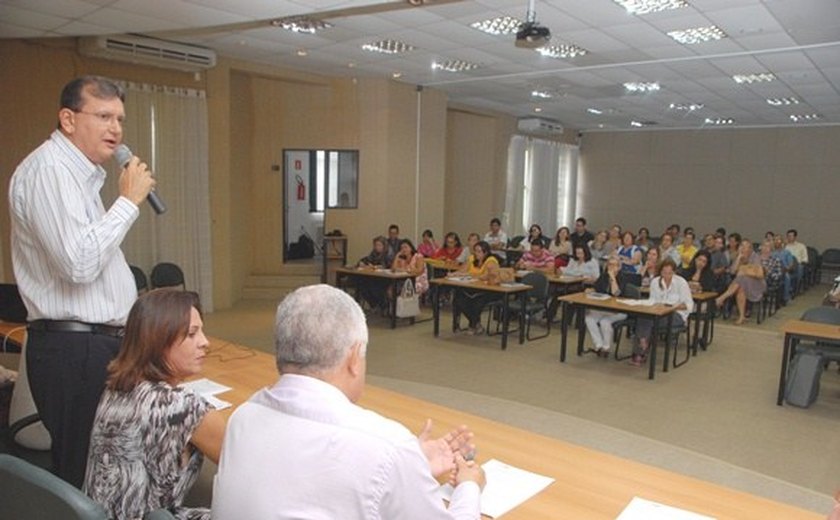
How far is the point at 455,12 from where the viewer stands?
552 centimetres

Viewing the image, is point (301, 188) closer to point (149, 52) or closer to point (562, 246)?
point (149, 52)

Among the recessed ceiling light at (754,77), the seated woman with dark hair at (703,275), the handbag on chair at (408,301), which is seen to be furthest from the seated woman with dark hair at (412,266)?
the recessed ceiling light at (754,77)

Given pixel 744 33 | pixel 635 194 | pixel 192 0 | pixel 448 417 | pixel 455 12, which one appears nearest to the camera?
pixel 448 417

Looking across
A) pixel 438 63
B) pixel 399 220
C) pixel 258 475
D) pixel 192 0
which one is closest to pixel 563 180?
pixel 399 220

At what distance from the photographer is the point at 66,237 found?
155cm

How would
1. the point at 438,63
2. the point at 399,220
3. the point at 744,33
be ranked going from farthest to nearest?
the point at 399,220 < the point at 438,63 < the point at 744,33

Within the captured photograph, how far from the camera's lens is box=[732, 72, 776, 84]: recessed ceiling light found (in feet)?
25.5

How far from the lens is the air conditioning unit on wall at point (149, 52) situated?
626 cm

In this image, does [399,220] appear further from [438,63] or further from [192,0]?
[192,0]

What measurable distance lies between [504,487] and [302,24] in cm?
560

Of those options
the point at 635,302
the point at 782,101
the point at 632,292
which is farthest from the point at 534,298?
the point at 782,101

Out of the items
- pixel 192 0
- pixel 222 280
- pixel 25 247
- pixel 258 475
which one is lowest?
pixel 222 280

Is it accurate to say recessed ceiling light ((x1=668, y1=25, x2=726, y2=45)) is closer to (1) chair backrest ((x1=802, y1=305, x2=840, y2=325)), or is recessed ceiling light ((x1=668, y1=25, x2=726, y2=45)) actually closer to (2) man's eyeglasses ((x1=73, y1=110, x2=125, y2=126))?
(1) chair backrest ((x1=802, y1=305, x2=840, y2=325))

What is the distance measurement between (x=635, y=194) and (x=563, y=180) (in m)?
1.78
